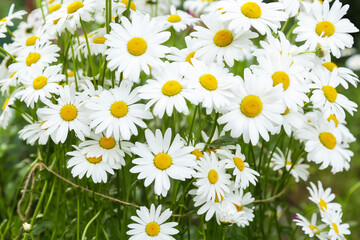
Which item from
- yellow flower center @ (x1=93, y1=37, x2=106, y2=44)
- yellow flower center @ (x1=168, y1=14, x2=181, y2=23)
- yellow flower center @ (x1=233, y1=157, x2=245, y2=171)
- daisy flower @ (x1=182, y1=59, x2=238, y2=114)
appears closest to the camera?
daisy flower @ (x1=182, y1=59, x2=238, y2=114)

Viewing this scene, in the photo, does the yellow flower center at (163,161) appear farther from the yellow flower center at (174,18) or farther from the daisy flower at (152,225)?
the yellow flower center at (174,18)

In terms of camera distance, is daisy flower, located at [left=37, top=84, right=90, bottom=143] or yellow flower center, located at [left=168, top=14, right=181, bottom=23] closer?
daisy flower, located at [left=37, top=84, right=90, bottom=143]

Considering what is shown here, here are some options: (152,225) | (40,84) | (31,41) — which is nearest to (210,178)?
(152,225)

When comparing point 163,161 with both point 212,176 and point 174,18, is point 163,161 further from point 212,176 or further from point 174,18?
point 174,18

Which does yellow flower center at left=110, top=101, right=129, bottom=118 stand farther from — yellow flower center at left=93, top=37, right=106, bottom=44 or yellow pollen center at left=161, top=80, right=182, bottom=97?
yellow flower center at left=93, top=37, right=106, bottom=44

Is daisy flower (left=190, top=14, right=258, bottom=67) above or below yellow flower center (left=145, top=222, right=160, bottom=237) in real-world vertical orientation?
above

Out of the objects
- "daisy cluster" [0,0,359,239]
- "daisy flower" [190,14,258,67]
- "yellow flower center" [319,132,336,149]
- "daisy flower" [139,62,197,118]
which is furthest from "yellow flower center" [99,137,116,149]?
"yellow flower center" [319,132,336,149]

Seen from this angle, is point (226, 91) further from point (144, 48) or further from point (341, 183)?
point (341, 183)

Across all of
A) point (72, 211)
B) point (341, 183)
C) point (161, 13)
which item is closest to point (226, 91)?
point (72, 211)
